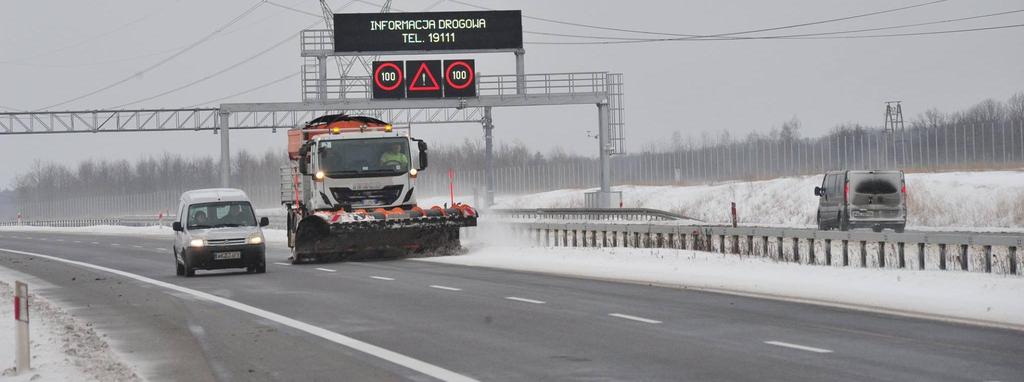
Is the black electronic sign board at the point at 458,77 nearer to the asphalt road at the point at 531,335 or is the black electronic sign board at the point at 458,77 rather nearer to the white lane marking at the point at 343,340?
the white lane marking at the point at 343,340

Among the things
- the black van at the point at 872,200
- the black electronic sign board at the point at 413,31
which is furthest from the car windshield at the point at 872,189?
the black electronic sign board at the point at 413,31

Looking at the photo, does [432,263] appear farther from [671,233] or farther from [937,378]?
[937,378]

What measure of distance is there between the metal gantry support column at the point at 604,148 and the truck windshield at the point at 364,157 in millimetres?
24220

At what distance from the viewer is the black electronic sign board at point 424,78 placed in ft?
173

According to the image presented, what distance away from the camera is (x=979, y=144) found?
57.4m

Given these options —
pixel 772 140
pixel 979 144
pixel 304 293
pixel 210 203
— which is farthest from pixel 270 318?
pixel 772 140

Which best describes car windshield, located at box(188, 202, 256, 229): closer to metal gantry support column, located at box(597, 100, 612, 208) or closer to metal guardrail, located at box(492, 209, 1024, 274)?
metal guardrail, located at box(492, 209, 1024, 274)

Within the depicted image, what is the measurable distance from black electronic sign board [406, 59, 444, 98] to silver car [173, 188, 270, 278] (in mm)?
23963

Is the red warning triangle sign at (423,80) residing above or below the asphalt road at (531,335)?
above

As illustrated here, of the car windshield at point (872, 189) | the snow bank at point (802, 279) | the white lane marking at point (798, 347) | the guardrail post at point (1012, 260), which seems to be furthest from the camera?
the car windshield at point (872, 189)

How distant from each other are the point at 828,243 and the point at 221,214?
12802 mm

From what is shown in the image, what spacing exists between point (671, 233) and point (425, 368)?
67.8 ft

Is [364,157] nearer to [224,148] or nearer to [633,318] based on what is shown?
[633,318]

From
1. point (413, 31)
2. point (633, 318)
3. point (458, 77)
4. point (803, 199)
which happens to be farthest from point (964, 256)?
point (803, 199)
